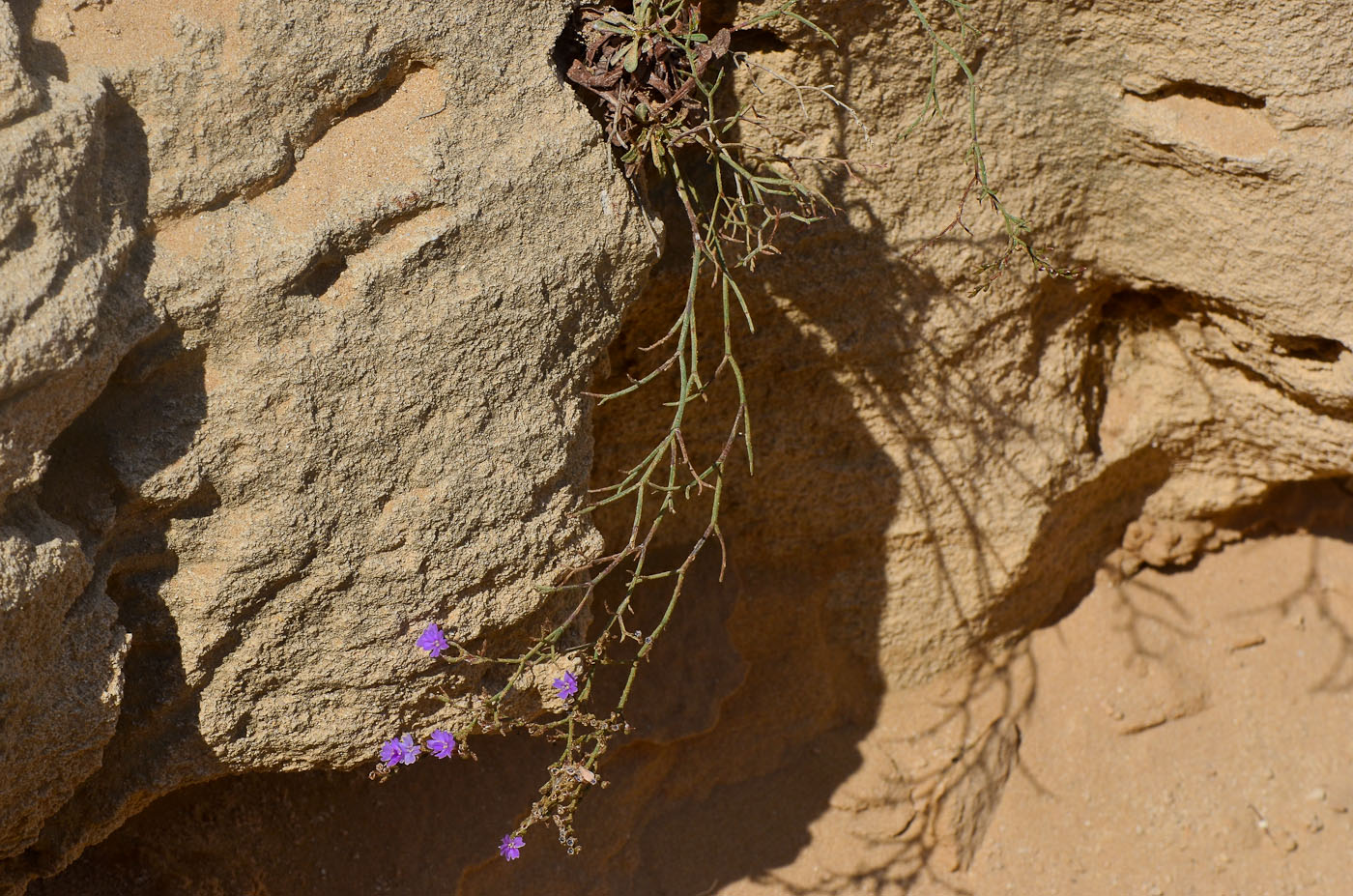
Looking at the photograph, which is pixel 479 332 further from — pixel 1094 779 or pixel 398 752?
pixel 1094 779

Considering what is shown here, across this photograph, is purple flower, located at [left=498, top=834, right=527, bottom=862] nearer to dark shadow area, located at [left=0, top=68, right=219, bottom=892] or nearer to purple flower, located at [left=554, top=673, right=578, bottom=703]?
purple flower, located at [left=554, top=673, right=578, bottom=703]

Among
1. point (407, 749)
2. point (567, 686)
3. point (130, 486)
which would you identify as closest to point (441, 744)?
point (407, 749)

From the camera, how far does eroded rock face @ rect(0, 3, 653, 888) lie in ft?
4.62

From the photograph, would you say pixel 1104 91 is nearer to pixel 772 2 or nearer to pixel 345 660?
pixel 772 2

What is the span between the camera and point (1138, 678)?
2734mm

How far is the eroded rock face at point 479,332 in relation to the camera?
1.46 m

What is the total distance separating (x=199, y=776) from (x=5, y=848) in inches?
10.1

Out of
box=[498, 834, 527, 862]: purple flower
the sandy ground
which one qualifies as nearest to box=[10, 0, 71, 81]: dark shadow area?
box=[498, 834, 527, 862]: purple flower

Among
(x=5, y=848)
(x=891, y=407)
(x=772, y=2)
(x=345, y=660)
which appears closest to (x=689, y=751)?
(x=891, y=407)

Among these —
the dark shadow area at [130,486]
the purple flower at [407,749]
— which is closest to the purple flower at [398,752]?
the purple flower at [407,749]

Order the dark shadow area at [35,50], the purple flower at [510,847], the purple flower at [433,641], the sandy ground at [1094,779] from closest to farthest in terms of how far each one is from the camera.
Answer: the dark shadow area at [35,50]
the purple flower at [433,641]
the purple flower at [510,847]
the sandy ground at [1094,779]

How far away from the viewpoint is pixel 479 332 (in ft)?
5.23

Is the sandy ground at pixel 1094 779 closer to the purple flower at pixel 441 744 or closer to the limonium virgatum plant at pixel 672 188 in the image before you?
the limonium virgatum plant at pixel 672 188

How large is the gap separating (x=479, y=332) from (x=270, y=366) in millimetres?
275
